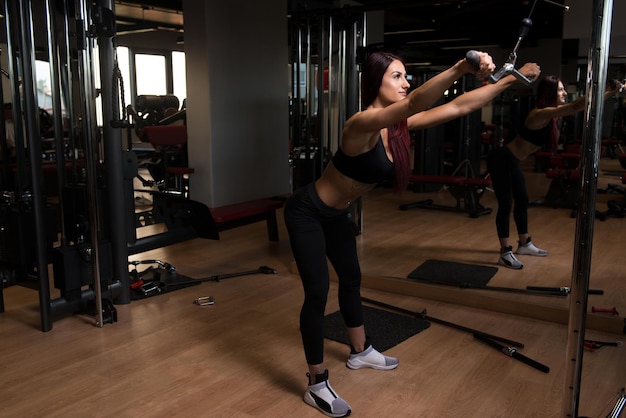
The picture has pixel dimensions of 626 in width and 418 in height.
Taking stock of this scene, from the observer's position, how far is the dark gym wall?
4973 millimetres

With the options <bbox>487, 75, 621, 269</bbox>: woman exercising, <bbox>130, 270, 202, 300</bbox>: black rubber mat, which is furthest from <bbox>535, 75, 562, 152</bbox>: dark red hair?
<bbox>130, 270, 202, 300</bbox>: black rubber mat

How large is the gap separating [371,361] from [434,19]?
6.90m

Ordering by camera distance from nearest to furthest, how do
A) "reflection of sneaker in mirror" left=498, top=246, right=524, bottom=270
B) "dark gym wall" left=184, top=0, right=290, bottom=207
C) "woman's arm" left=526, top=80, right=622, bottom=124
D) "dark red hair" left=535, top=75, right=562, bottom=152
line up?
1. "woman's arm" left=526, top=80, right=622, bottom=124
2. "dark red hair" left=535, top=75, right=562, bottom=152
3. "reflection of sneaker in mirror" left=498, top=246, right=524, bottom=270
4. "dark gym wall" left=184, top=0, right=290, bottom=207

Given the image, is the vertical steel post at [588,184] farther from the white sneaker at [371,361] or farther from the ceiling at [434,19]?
the ceiling at [434,19]

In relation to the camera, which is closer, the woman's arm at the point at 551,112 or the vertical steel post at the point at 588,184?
the vertical steel post at the point at 588,184

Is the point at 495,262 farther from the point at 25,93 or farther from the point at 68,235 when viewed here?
the point at 25,93

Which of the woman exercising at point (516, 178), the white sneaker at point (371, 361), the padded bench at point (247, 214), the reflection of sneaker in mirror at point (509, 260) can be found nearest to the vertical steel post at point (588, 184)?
the white sneaker at point (371, 361)

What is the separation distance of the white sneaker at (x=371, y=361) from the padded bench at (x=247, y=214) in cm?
188

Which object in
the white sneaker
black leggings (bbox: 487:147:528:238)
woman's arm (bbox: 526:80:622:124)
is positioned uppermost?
woman's arm (bbox: 526:80:622:124)

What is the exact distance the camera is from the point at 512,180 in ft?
13.2

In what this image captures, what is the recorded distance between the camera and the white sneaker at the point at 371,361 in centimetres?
259

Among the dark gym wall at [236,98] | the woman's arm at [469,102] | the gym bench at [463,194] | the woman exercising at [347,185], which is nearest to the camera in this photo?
the woman's arm at [469,102]

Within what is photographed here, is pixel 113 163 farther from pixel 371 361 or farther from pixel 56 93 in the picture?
pixel 371 361

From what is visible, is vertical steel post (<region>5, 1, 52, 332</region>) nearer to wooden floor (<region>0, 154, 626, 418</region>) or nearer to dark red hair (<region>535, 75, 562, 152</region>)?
wooden floor (<region>0, 154, 626, 418</region>)
